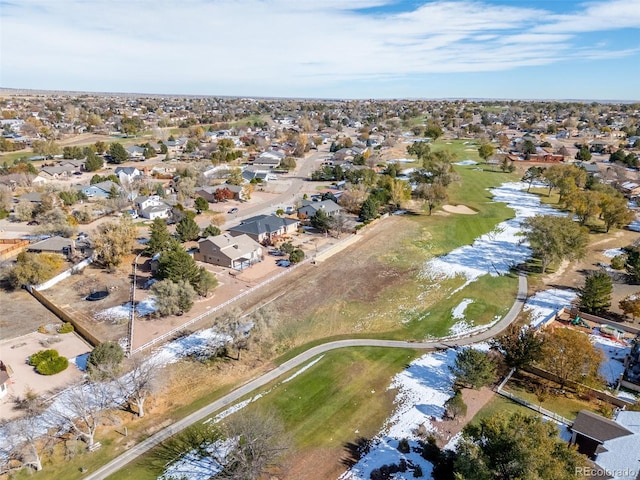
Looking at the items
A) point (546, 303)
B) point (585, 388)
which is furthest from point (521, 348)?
point (546, 303)

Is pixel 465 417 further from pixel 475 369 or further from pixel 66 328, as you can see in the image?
pixel 66 328

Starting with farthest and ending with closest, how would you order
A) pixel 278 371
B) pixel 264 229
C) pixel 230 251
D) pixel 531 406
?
pixel 264 229, pixel 230 251, pixel 278 371, pixel 531 406

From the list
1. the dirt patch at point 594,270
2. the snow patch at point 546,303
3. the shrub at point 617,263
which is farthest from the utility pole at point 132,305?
the shrub at point 617,263

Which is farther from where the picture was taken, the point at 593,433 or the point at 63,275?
the point at 63,275

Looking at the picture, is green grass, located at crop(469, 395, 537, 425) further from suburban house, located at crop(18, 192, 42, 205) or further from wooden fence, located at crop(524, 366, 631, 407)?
suburban house, located at crop(18, 192, 42, 205)

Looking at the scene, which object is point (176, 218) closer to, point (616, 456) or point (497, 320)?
point (497, 320)

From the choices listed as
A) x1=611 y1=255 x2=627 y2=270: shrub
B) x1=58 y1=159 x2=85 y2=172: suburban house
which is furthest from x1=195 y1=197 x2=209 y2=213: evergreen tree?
x1=611 y1=255 x2=627 y2=270: shrub

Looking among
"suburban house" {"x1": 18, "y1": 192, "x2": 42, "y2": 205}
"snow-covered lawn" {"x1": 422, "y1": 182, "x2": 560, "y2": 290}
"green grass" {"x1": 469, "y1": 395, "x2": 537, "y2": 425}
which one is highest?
"suburban house" {"x1": 18, "y1": 192, "x2": 42, "y2": 205}
